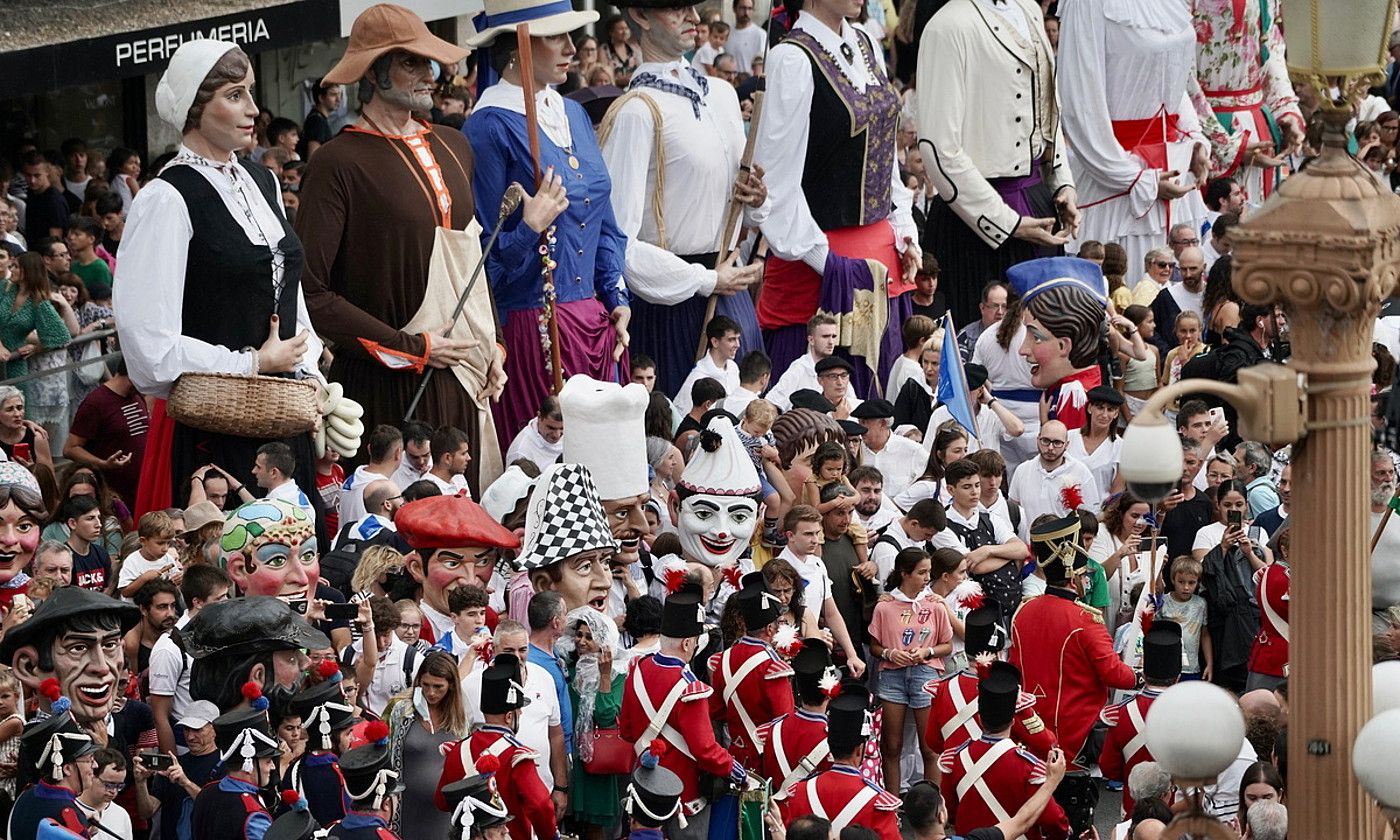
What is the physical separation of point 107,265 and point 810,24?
12.8 feet

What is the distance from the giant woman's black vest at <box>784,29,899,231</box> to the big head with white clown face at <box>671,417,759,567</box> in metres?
3.07

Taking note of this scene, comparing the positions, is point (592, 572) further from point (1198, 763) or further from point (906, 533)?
point (1198, 763)

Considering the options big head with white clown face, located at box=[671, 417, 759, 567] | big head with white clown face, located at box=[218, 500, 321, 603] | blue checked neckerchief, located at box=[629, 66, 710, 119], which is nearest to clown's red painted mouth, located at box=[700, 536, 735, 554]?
big head with white clown face, located at box=[671, 417, 759, 567]

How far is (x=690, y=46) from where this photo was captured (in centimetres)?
1176

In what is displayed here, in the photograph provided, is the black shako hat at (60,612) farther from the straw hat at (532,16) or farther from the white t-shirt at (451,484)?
the straw hat at (532,16)

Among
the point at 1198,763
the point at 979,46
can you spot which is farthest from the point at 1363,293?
the point at 979,46

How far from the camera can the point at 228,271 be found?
8.38 m

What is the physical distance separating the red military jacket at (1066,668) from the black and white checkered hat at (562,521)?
1564mm

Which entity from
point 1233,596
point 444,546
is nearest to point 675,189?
point 1233,596

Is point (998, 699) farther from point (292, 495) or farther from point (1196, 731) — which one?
point (1196, 731)

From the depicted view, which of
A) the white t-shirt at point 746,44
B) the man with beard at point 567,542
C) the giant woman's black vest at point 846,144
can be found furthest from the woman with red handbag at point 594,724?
the white t-shirt at point 746,44

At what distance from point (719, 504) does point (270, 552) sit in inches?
78.3

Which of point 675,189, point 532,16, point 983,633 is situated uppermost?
point 532,16

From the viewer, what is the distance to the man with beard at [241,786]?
6598 mm
